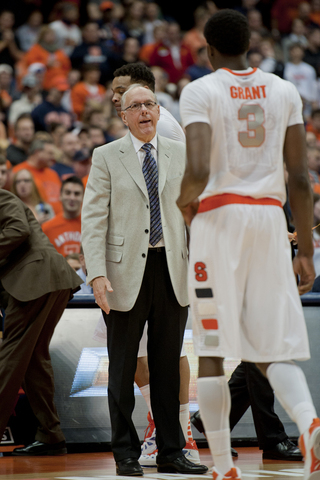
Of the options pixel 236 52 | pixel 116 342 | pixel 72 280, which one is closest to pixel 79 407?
pixel 72 280

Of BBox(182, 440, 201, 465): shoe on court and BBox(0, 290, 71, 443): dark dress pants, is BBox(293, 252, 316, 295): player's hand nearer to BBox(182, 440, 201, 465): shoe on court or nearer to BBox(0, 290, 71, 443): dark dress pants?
BBox(182, 440, 201, 465): shoe on court

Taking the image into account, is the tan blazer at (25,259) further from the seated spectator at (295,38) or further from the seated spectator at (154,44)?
the seated spectator at (295,38)

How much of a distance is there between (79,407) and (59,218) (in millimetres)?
3139

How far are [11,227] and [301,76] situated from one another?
402 inches

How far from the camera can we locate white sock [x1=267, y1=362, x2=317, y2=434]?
2836 mm

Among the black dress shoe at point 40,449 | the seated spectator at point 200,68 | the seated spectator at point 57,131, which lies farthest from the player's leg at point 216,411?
the seated spectator at point 200,68

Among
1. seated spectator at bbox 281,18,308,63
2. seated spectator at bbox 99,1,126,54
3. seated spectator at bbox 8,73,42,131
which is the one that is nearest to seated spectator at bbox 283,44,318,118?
Result: seated spectator at bbox 281,18,308,63

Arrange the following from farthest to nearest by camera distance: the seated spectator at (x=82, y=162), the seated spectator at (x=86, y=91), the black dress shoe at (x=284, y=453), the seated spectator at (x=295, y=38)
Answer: the seated spectator at (x=295, y=38) → the seated spectator at (x=86, y=91) → the seated spectator at (x=82, y=162) → the black dress shoe at (x=284, y=453)

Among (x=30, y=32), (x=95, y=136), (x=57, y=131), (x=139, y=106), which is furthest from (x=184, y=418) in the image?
(x=30, y=32)

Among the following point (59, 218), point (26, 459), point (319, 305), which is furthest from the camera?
point (59, 218)

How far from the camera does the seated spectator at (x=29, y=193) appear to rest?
8039 millimetres

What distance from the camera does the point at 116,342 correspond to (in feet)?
12.8

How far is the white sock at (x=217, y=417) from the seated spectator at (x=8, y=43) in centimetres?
1157

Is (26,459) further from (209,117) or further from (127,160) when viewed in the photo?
(209,117)
